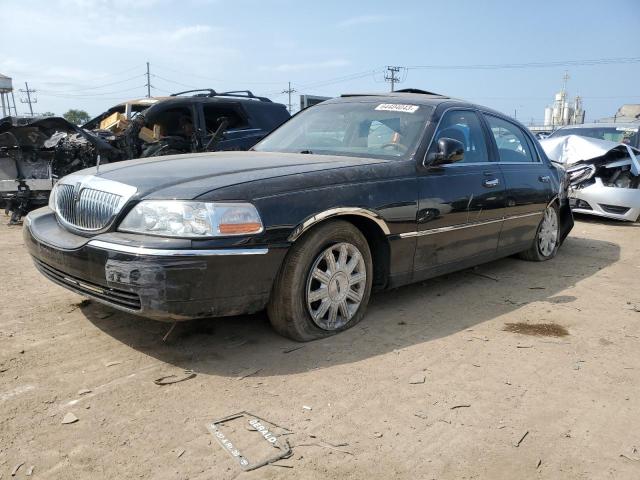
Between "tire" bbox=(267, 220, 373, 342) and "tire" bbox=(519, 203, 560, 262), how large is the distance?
2.93 meters

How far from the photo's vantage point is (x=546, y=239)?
616 cm

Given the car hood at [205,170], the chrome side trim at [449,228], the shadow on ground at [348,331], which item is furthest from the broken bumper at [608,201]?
the car hood at [205,170]

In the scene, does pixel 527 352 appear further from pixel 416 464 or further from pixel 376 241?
pixel 416 464

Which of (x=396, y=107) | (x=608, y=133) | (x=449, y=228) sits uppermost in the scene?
(x=396, y=107)

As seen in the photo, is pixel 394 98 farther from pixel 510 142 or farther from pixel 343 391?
pixel 343 391

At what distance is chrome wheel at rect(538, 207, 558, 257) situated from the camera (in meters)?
6.04

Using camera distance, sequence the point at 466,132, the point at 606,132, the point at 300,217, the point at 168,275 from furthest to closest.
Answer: the point at 606,132 < the point at 466,132 < the point at 300,217 < the point at 168,275

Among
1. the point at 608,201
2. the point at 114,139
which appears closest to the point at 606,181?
the point at 608,201

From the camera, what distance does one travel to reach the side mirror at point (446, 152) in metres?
4.04

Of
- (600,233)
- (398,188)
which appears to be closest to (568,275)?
(398,188)

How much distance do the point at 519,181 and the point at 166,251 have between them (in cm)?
362

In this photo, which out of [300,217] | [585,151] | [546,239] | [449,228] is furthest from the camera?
[585,151]

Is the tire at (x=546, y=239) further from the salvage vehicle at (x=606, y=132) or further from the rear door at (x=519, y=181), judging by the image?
the salvage vehicle at (x=606, y=132)

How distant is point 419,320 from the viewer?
13.2 feet
